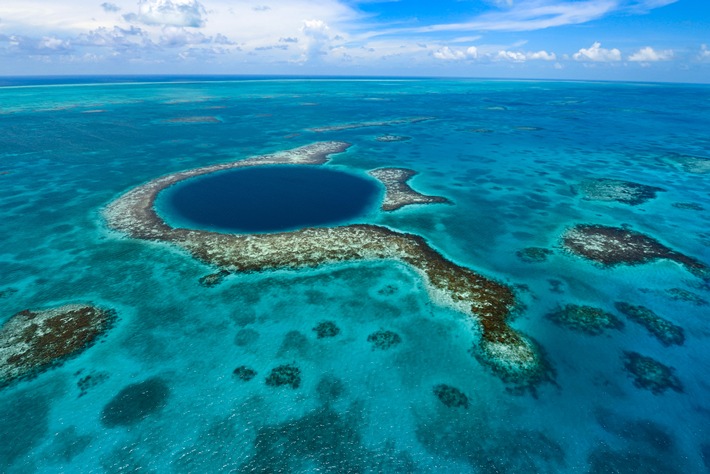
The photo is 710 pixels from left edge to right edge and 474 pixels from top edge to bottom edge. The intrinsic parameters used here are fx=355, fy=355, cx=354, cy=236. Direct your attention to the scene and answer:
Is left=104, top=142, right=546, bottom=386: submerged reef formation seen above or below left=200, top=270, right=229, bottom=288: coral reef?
above

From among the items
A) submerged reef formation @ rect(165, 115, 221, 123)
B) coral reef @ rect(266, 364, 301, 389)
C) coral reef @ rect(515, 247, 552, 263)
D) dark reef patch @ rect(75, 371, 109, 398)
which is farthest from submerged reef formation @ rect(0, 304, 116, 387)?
submerged reef formation @ rect(165, 115, 221, 123)

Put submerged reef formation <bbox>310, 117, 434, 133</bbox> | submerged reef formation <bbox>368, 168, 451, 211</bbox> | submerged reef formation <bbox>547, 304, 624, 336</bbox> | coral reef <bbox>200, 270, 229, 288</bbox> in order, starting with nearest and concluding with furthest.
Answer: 1. submerged reef formation <bbox>547, 304, 624, 336</bbox>
2. coral reef <bbox>200, 270, 229, 288</bbox>
3. submerged reef formation <bbox>368, 168, 451, 211</bbox>
4. submerged reef formation <bbox>310, 117, 434, 133</bbox>

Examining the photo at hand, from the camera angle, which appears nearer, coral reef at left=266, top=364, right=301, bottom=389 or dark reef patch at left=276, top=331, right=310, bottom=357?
coral reef at left=266, top=364, right=301, bottom=389

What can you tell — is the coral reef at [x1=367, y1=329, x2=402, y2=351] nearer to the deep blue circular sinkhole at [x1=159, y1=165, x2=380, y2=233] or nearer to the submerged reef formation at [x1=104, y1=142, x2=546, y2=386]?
the submerged reef formation at [x1=104, y1=142, x2=546, y2=386]

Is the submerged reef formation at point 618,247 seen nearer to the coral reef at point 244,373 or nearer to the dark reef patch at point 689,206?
the dark reef patch at point 689,206

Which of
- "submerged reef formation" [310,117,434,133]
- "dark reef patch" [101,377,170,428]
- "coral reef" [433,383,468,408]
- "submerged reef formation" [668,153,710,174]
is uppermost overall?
"submerged reef formation" [310,117,434,133]

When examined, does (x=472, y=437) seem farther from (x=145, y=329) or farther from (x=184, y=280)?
(x=184, y=280)

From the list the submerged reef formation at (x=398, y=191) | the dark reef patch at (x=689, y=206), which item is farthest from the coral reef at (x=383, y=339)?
the dark reef patch at (x=689, y=206)

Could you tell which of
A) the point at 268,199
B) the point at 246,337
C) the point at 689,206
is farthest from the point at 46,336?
the point at 689,206
